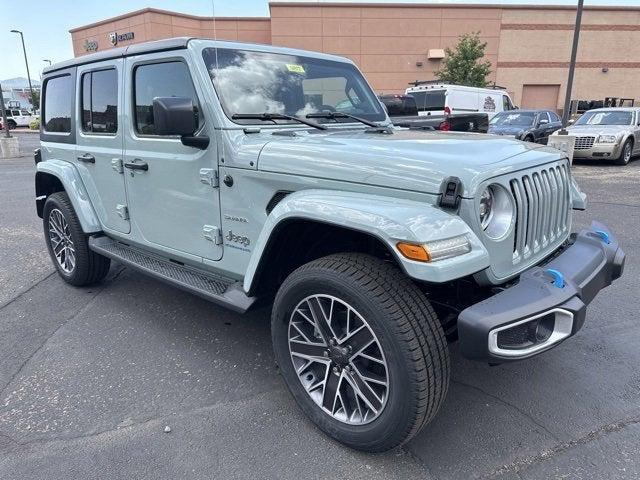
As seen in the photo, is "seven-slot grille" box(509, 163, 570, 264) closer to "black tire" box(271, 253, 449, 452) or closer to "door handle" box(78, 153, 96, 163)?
"black tire" box(271, 253, 449, 452)

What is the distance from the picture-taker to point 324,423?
2.45 m

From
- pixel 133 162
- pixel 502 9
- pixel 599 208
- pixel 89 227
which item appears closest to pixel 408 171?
pixel 133 162

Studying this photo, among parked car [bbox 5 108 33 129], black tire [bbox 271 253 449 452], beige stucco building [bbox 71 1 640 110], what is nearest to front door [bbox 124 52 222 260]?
black tire [bbox 271 253 449 452]

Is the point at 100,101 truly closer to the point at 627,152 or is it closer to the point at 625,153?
the point at 625,153

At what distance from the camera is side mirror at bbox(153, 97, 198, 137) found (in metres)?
2.56

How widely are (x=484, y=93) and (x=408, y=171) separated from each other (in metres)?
16.8

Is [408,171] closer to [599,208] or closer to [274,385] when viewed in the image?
[274,385]

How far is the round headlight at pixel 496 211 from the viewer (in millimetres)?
2207

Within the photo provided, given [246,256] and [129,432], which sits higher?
[246,256]

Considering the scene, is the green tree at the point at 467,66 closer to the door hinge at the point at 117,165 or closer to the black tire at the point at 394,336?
the door hinge at the point at 117,165

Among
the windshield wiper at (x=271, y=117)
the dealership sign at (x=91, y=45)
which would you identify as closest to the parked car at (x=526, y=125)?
the windshield wiper at (x=271, y=117)

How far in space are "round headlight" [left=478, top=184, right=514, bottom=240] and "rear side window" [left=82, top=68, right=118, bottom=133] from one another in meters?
2.82

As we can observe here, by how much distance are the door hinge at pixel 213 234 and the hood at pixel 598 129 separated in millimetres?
12431

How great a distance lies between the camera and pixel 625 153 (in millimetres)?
12484
